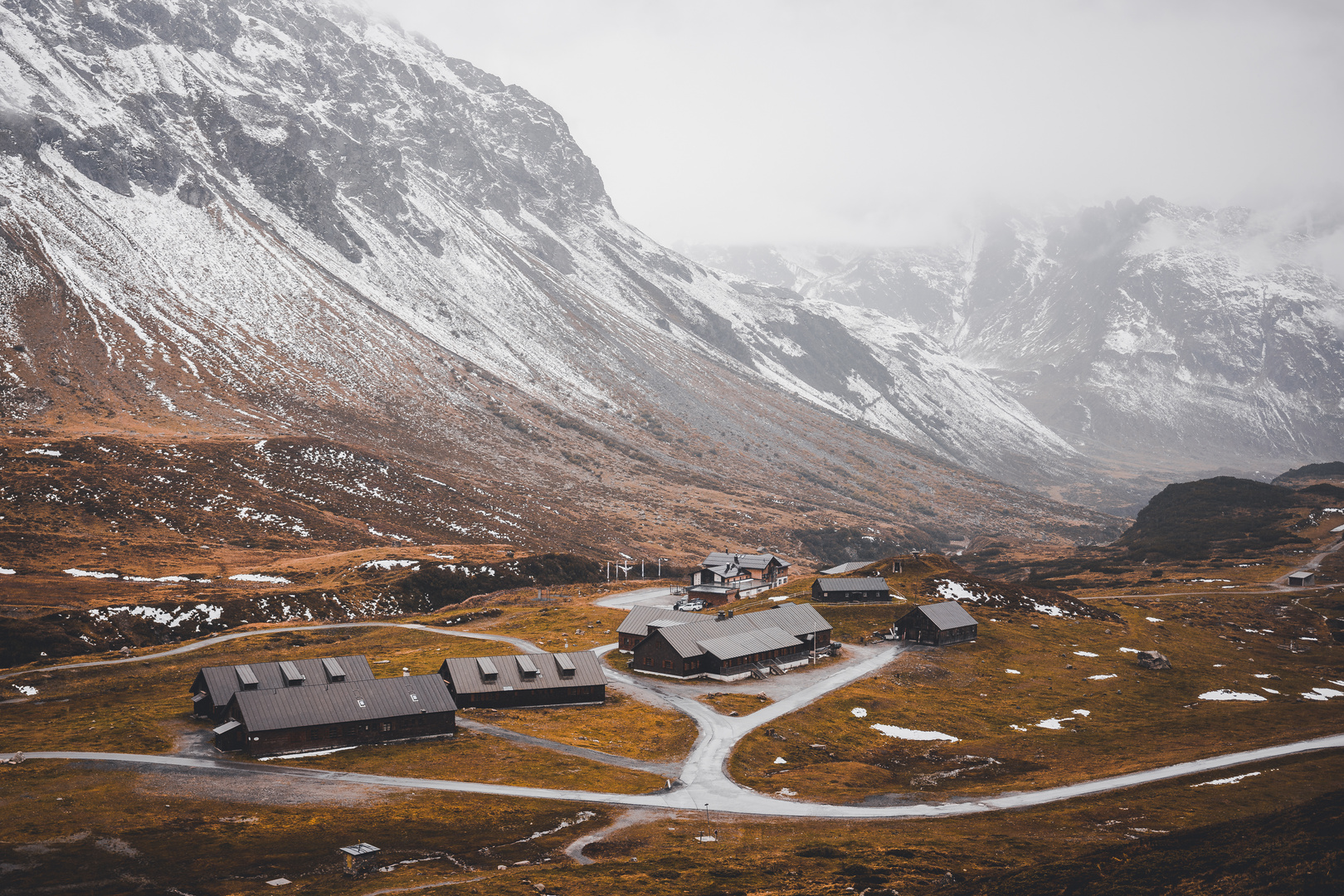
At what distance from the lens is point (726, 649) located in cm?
9756

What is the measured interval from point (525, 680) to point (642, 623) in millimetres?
25034

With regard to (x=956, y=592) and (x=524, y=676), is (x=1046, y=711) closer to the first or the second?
(x=956, y=592)

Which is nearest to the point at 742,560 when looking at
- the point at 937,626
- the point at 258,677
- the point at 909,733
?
the point at 937,626

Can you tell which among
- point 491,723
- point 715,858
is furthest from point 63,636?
point 715,858

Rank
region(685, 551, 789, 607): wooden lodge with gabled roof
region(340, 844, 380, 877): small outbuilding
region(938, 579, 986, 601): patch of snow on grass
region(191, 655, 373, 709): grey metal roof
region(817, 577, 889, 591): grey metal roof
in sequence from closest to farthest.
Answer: region(340, 844, 380, 877): small outbuilding → region(191, 655, 373, 709): grey metal roof → region(817, 577, 889, 591): grey metal roof → region(938, 579, 986, 601): patch of snow on grass → region(685, 551, 789, 607): wooden lodge with gabled roof

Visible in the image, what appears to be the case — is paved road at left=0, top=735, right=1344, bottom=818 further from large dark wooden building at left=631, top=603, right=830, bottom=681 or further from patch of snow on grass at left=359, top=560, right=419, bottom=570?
patch of snow on grass at left=359, top=560, right=419, bottom=570

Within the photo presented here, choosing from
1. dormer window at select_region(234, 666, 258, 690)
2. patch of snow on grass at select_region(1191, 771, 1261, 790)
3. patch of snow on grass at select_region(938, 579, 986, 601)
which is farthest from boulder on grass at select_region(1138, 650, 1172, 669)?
dormer window at select_region(234, 666, 258, 690)

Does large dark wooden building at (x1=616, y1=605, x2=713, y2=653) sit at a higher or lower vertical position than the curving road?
higher

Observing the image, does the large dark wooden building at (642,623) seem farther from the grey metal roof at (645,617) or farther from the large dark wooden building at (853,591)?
the large dark wooden building at (853,591)

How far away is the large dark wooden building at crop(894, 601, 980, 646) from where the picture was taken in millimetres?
111750

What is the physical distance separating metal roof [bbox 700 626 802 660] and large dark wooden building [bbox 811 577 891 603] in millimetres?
25295

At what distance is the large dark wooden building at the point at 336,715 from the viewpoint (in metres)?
64.6

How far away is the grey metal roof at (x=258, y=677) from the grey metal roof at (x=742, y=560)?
77.2 m

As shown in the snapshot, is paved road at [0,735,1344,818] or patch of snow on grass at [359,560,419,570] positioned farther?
patch of snow on grass at [359,560,419,570]
